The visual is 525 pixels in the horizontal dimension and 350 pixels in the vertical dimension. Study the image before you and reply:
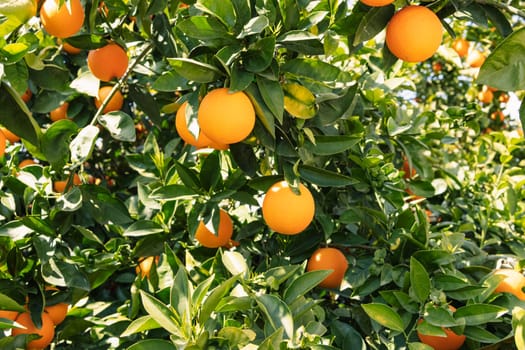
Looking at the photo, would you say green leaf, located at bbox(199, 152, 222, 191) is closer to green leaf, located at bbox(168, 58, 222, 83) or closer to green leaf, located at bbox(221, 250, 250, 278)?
green leaf, located at bbox(221, 250, 250, 278)

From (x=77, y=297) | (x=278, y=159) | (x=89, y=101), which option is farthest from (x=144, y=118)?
(x=278, y=159)

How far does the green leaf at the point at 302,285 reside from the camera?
4.93ft

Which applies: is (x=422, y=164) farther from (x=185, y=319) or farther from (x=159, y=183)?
(x=185, y=319)

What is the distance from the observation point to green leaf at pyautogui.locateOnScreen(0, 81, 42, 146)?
137 centimetres

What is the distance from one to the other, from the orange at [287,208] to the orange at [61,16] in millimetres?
637

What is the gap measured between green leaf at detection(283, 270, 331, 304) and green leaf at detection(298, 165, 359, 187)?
243 mm

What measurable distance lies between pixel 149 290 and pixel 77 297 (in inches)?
9.8

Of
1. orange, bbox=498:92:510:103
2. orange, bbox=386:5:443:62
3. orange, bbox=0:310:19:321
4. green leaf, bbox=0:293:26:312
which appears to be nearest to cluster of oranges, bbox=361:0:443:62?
orange, bbox=386:5:443:62

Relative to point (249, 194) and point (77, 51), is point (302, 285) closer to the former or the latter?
point (249, 194)

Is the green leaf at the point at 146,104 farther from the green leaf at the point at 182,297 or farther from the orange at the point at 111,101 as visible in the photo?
the green leaf at the point at 182,297

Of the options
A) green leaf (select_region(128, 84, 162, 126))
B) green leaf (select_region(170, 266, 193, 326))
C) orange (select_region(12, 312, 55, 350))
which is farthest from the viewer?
green leaf (select_region(128, 84, 162, 126))

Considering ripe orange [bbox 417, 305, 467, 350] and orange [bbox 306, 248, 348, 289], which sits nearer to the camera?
ripe orange [bbox 417, 305, 467, 350]

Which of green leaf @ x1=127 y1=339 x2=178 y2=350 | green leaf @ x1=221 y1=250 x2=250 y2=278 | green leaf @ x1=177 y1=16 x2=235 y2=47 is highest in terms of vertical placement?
green leaf @ x1=177 y1=16 x2=235 y2=47

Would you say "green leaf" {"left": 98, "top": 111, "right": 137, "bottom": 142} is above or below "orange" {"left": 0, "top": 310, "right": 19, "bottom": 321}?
above
